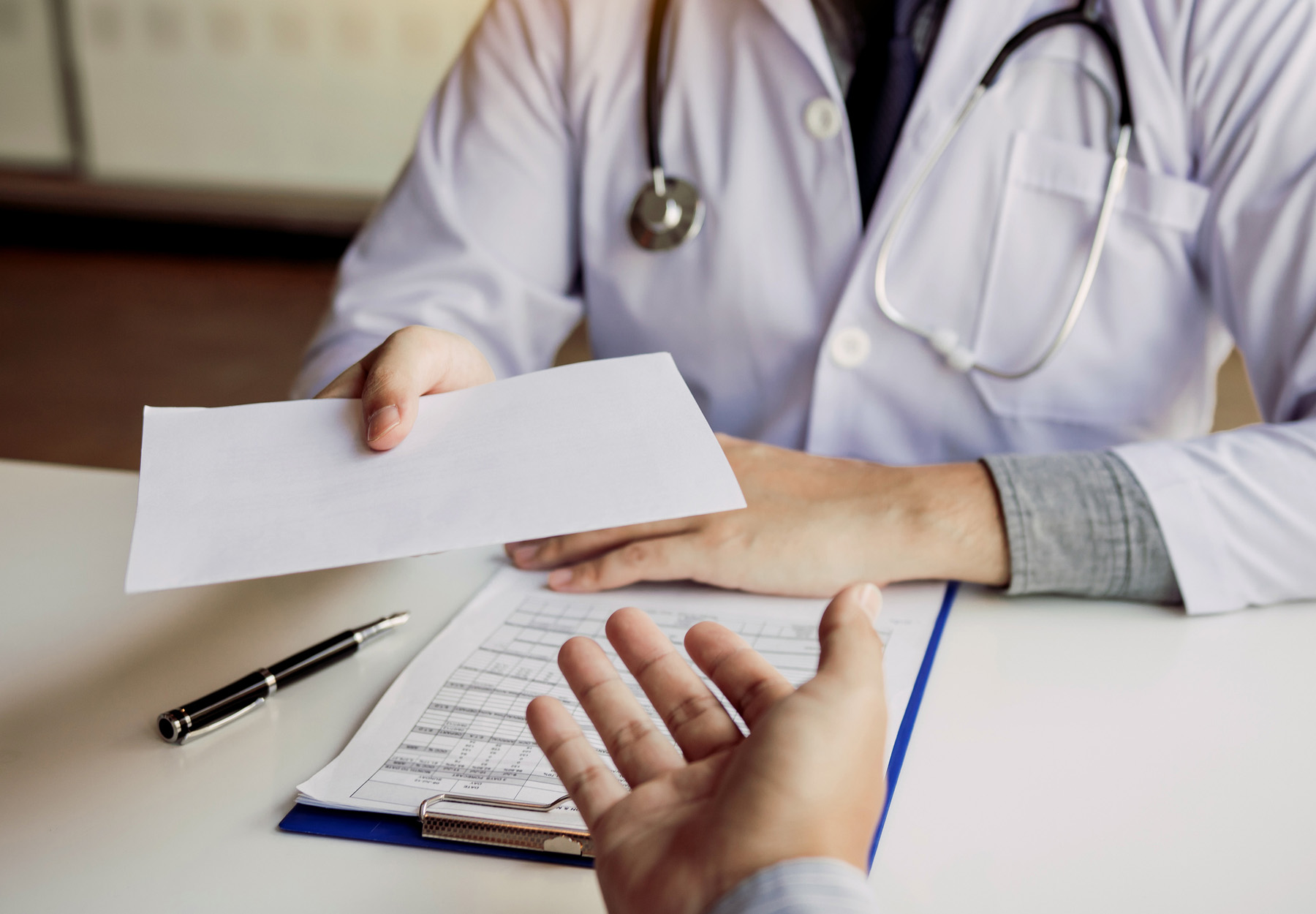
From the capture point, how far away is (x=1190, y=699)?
2.11ft

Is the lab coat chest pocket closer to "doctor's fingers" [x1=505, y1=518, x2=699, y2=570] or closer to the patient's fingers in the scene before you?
"doctor's fingers" [x1=505, y1=518, x2=699, y2=570]

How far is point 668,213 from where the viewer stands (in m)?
1.05

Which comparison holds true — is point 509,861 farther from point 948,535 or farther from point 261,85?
point 261,85

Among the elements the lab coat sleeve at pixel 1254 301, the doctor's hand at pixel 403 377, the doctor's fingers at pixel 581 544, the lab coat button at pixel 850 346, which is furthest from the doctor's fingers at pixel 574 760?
the lab coat button at pixel 850 346

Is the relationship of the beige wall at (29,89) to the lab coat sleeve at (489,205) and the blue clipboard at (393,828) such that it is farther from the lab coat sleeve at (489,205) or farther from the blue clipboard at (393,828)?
the blue clipboard at (393,828)

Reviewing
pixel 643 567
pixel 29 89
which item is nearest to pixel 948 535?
pixel 643 567

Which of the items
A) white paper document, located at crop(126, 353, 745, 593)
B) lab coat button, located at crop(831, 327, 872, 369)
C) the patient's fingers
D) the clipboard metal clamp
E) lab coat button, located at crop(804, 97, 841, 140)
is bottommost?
the clipboard metal clamp

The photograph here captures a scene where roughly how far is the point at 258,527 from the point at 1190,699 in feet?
1.77

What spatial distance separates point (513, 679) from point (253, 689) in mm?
153

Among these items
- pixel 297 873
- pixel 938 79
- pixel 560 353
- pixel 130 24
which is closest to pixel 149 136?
pixel 130 24

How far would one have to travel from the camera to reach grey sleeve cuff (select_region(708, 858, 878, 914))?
0.39 m

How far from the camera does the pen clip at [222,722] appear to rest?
2.00 feet

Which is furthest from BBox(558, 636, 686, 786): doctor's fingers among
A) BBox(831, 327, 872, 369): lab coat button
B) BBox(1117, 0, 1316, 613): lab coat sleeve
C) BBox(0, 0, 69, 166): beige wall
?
BBox(0, 0, 69, 166): beige wall

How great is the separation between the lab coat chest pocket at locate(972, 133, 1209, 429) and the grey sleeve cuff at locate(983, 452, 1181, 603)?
0.77 ft
